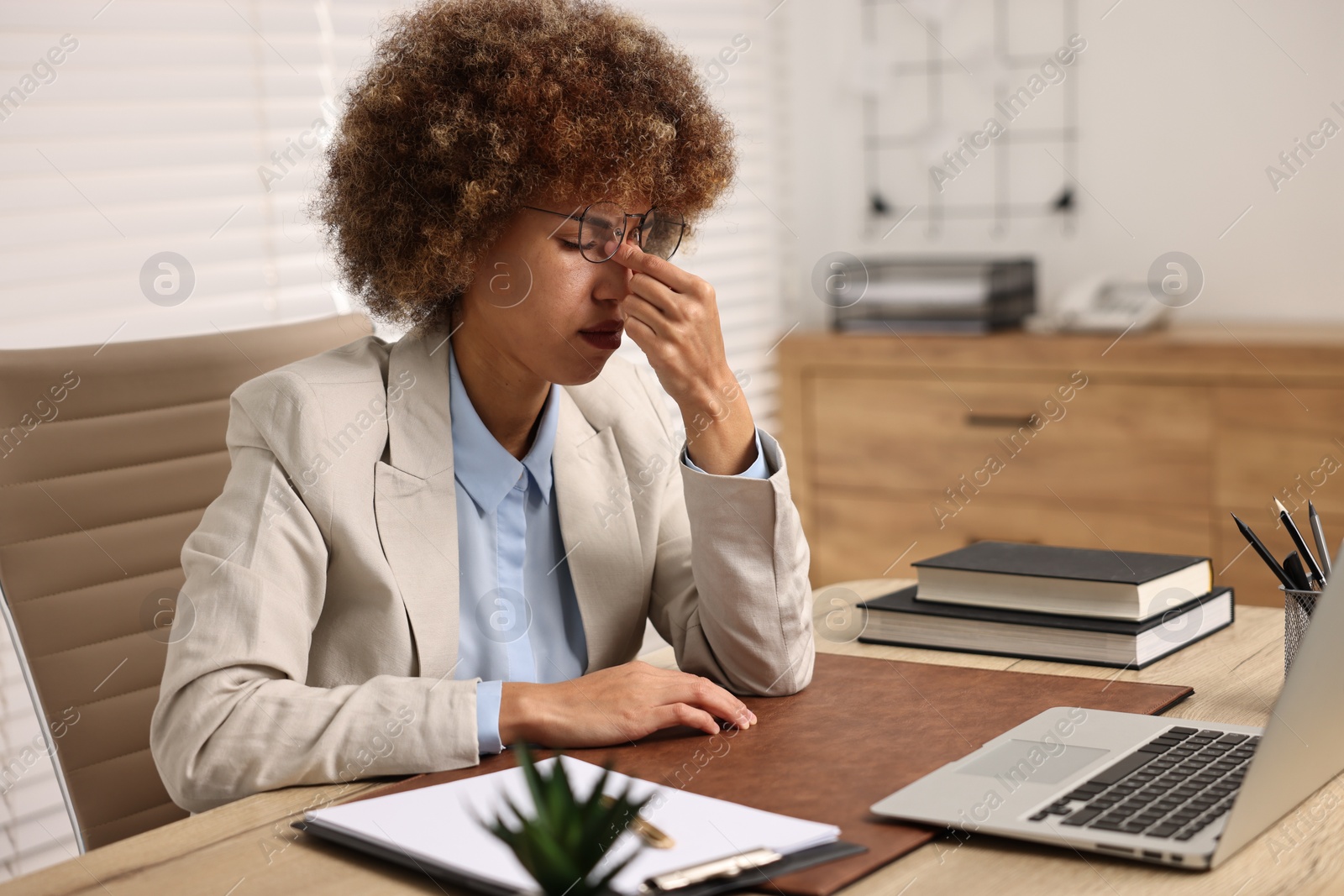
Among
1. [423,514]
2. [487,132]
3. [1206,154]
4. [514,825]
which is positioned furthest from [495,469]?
[1206,154]

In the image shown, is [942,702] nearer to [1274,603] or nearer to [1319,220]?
[1274,603]

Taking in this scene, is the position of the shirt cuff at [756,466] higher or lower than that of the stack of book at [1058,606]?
higher

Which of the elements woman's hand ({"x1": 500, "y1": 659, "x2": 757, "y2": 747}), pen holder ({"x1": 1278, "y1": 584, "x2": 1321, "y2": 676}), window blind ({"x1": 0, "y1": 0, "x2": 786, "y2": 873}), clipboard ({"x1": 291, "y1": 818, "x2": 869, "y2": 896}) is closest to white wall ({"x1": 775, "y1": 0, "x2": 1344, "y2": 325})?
window blind ({"x1": 0, "y1": 0, "x2": 786, "y2": 873})

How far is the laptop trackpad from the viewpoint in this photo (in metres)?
0.98

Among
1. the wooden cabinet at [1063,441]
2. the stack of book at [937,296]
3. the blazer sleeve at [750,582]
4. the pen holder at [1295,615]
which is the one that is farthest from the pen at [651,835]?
the stack of book at [937,296]

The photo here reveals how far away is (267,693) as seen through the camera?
3.68 feet

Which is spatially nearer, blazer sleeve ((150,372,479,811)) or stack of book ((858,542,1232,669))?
blazer sleeve ((150,372,479,811))

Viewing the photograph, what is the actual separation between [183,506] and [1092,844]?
1.14 m

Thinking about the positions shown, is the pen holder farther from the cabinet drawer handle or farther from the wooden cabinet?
the cabinet drawer handle

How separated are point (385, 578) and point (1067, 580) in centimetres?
70

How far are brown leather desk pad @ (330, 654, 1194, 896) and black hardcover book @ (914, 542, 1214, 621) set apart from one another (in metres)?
0.13

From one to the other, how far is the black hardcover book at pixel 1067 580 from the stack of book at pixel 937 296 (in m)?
1.72

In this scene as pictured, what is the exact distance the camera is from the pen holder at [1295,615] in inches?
46.0

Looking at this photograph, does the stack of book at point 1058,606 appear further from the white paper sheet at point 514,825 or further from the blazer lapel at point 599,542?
the white paper sheet at point 514,825
